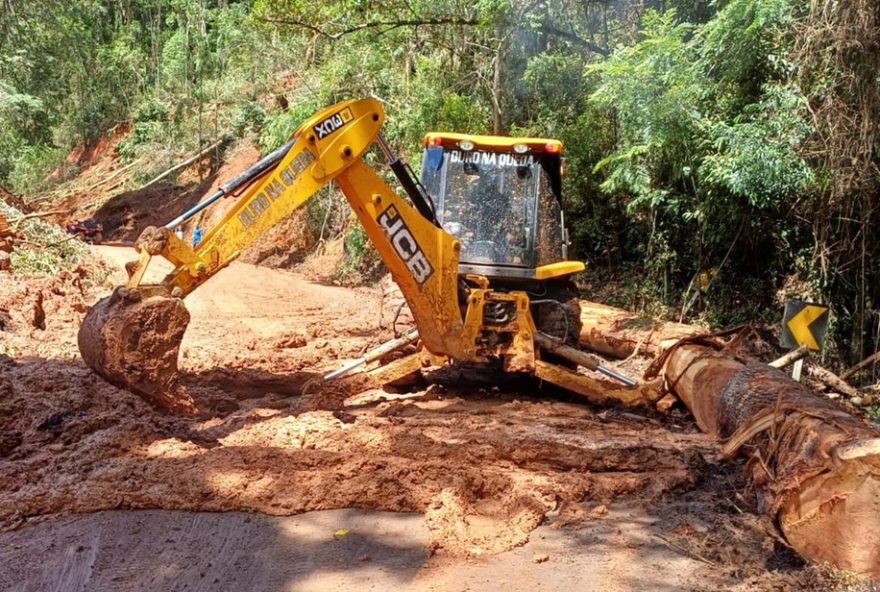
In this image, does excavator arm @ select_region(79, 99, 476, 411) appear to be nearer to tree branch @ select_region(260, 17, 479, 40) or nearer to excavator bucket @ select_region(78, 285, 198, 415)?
excavator bucket @ select_region(78, 285, 198, 415)

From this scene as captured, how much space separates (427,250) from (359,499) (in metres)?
2.60

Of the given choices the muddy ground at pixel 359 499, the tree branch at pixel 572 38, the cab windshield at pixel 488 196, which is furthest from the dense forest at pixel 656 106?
the muddy ground at pixel 359 499

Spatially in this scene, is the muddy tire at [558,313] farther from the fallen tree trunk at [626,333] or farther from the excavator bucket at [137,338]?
the excavator bucket at [137,338]

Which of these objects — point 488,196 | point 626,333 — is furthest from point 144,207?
point 488,196

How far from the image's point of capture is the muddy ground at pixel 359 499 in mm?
3625

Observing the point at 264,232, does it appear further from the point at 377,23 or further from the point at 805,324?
the point at 377,23

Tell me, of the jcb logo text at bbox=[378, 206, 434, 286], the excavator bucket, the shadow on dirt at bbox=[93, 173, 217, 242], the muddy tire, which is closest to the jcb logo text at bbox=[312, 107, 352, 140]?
the jcb logo text at bbox=[378, 206, 434, 286]

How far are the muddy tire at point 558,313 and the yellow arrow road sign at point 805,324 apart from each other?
6.09ft

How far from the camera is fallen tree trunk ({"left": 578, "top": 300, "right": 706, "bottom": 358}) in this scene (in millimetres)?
10172

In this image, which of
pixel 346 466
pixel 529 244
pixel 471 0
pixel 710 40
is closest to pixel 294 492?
pixel 346 466

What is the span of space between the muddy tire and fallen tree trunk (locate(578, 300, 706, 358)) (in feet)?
7.46

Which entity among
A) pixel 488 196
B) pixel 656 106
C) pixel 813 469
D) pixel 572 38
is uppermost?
Answer: pixel 572 38

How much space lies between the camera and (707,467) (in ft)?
16.5

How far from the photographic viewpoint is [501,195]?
7891 mm
